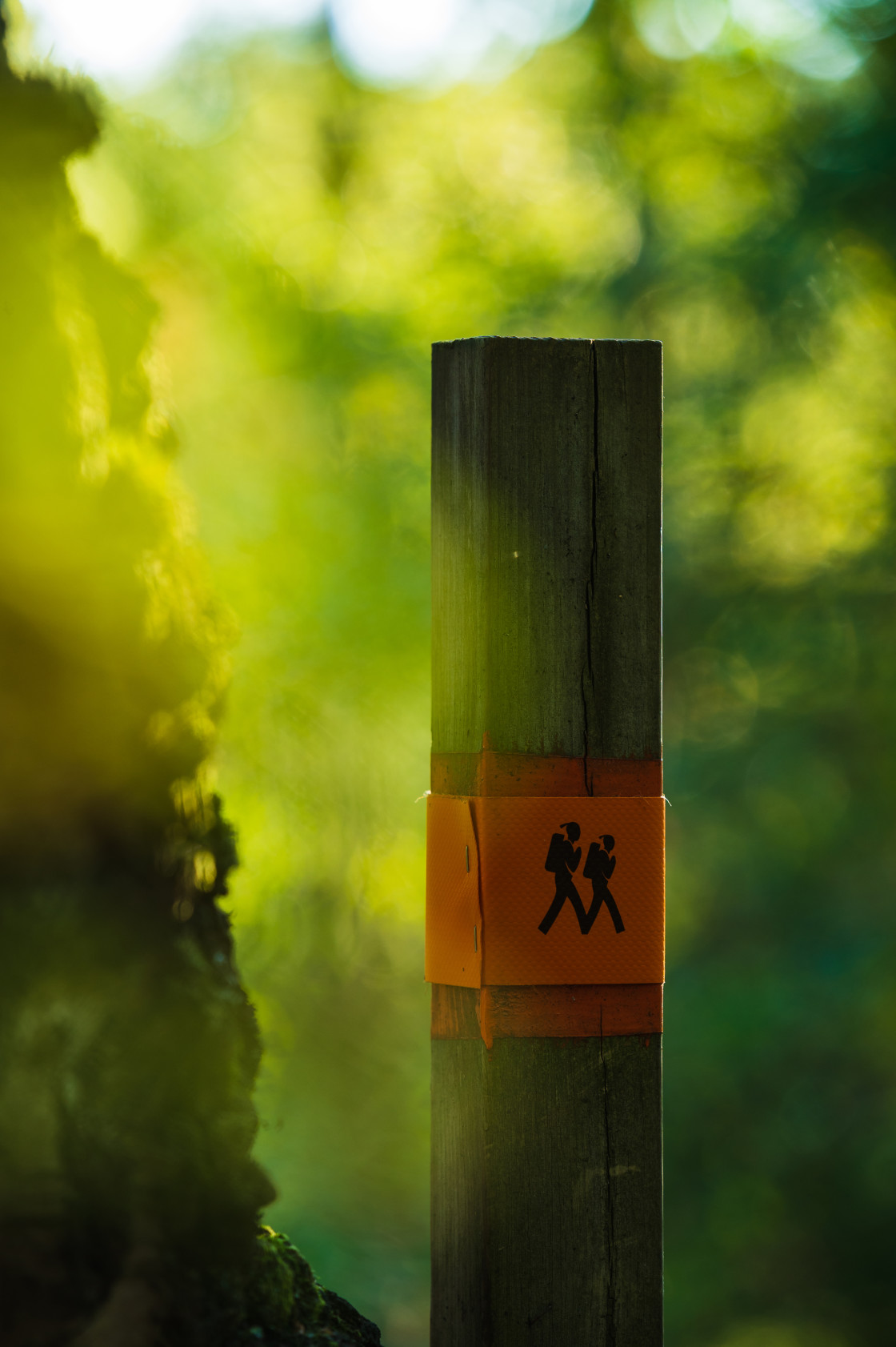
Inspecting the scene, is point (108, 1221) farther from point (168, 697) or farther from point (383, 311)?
point (383, 311)

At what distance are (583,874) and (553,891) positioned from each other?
0.13 feet

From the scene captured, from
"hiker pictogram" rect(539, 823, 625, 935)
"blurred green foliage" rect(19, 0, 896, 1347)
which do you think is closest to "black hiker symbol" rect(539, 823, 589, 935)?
"hiker pictogram" rect(539, 823, 625, 935)

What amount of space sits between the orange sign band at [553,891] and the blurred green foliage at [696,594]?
15.4ft

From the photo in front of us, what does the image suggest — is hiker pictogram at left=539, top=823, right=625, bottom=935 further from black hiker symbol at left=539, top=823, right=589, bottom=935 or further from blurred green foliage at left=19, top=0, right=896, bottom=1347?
blurred green foliage at left=19, top=0, right=896, bottom=1347

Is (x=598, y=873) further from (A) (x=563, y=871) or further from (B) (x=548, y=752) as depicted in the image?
(B) (x=548, y=752)

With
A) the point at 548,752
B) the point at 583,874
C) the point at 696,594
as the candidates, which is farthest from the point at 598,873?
the point at 696,594

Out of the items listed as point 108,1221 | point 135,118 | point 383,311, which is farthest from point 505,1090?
point 383,311

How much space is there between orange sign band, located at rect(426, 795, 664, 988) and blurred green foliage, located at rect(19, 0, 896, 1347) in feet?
15.4

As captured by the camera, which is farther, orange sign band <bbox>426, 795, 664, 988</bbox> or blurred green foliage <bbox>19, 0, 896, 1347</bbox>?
blurred green foliage <bbox>19, 0, 896, 1347</bbox>

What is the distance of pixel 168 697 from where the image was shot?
1.26m

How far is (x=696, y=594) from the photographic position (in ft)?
23.0

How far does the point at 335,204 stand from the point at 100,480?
717 cm

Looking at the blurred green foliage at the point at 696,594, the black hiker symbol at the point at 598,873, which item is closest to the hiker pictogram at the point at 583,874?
the black hiker symbol at the point at 598,873

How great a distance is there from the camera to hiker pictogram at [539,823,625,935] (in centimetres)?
118
